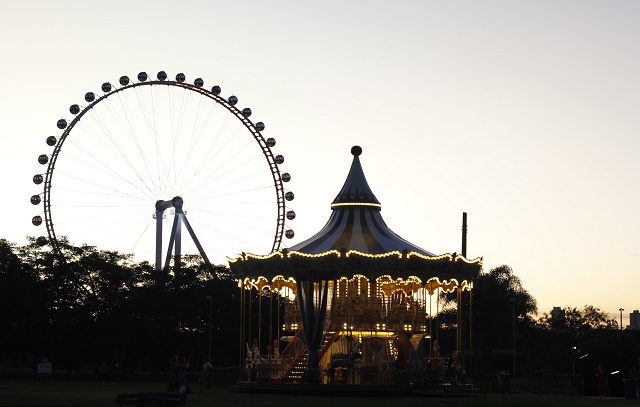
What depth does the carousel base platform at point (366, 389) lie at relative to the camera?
120 feet

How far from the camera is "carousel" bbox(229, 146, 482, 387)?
38344 millimetres

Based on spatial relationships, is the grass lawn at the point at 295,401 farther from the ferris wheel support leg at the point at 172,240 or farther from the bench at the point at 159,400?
the ferris wheel support leg at the point at 172,240

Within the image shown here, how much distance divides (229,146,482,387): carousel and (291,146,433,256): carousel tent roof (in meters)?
0.04

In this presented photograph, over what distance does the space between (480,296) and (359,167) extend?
1613 inches

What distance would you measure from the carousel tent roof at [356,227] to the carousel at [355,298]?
1.5 inches

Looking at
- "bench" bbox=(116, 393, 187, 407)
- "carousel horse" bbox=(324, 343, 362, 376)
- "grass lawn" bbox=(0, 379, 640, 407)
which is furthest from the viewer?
"carousel horse" bbox=(324, 343, 362, 376)

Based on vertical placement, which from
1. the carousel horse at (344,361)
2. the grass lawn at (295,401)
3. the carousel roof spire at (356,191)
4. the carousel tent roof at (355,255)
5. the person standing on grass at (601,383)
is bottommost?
the grass lawn at (295,401)

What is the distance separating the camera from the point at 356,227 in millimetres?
41969

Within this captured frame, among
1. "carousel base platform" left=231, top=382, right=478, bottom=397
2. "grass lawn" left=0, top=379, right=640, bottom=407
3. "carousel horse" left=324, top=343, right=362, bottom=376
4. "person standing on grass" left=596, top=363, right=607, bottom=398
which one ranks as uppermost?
"carousel horse" left=324, top=343, right=362, bottom=376

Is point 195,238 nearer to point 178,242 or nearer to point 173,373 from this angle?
point 178,242

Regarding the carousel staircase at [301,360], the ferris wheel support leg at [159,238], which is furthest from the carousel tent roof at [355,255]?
the ferris wheel support leg at [159,238]

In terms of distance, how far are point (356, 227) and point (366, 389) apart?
23.8 feet

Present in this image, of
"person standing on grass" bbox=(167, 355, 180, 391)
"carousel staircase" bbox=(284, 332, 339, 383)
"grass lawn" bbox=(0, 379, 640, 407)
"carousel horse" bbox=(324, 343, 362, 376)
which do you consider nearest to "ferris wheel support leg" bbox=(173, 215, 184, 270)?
"carousel staircase" bbox=(284, 332, 339, 383)

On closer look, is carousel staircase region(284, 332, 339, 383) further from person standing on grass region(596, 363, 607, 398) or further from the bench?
the bench
